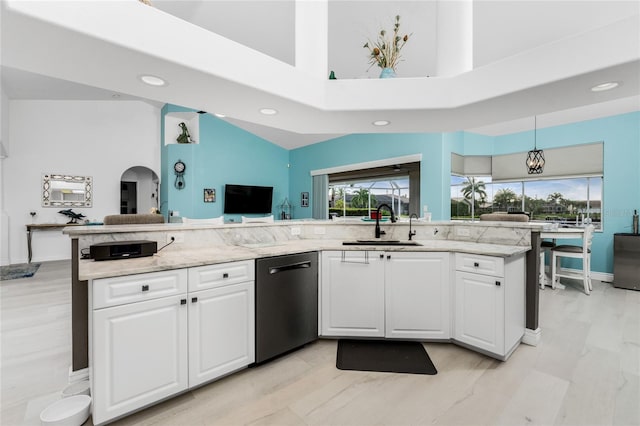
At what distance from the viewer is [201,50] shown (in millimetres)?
1654

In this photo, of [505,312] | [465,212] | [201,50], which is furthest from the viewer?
[465,212]

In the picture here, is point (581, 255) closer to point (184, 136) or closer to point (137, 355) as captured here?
point (137, 355)

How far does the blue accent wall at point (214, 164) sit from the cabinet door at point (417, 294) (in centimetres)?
564

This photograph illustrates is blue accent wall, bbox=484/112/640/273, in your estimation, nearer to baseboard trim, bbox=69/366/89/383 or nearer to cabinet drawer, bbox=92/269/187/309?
cabinet drawer, bbox=92/269/187/309

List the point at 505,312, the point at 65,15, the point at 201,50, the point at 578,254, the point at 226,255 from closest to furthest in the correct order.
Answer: the point at 65,15
the point at 201,50
the point at 226,255
the point at 505,312
the point at 578,254

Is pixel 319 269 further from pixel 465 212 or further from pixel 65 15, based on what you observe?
pixel 465 212

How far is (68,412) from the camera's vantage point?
160 cm

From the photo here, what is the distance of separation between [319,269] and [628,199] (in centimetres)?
553

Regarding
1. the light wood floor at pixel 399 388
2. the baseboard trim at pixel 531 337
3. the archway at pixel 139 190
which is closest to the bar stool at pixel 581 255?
the light wood floor at pixel 399 388

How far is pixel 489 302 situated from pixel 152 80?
2915 millimetres

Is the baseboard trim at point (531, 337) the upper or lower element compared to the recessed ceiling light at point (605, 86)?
lower

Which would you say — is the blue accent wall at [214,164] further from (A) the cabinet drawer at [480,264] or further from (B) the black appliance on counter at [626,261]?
(B) the black appliance on counter at [626,261]

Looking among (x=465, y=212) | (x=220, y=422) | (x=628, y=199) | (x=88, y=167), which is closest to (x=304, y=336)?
(x=220, y=422)

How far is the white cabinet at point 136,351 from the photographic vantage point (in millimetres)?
1523
